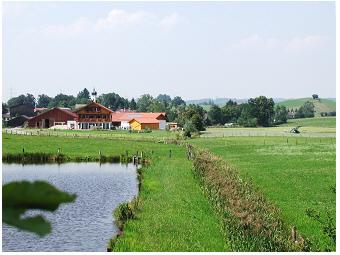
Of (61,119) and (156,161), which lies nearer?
(156,161)

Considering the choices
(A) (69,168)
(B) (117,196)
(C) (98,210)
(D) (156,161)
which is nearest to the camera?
(C) (98,210)

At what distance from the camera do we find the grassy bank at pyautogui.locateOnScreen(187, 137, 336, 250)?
62.3 feet

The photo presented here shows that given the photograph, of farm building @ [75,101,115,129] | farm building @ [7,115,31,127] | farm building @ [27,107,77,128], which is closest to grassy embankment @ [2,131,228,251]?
farm building @ [75,101,115,129]

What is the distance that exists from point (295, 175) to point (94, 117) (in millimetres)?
71903

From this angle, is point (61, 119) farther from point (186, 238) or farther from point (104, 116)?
point (186, 238)

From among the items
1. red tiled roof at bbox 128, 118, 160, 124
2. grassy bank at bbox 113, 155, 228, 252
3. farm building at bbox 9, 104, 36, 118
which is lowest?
grassy bank at bbox 113, 155, 228, 252

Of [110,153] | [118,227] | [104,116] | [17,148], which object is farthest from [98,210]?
[104,116]

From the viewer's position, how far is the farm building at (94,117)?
97000mm

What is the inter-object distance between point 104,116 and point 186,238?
8532cm

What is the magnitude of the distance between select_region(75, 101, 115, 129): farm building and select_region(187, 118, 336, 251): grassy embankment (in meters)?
46.8

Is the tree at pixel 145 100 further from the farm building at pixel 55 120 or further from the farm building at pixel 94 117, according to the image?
the farm building at pixel 94 117

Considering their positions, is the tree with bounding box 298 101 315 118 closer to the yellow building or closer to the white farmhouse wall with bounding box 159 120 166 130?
the white farmhouse wall with bounding box 159 120 166 130

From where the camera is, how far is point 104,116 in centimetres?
9844

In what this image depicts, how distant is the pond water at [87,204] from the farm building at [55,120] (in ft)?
196
